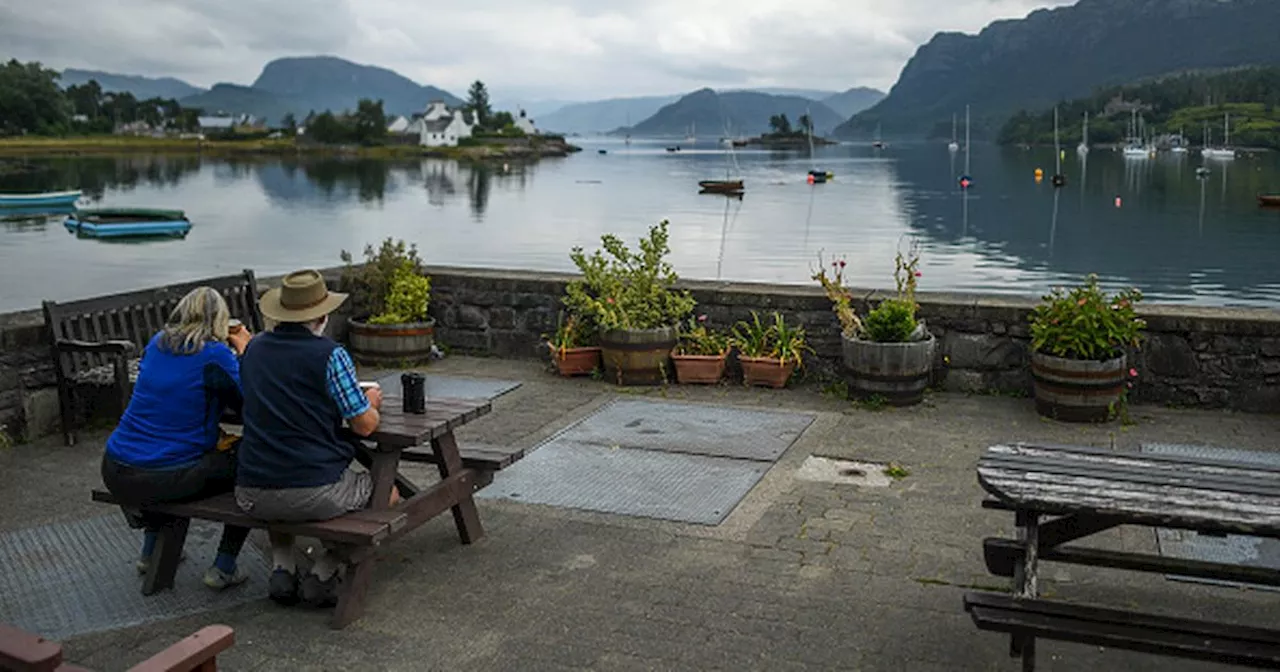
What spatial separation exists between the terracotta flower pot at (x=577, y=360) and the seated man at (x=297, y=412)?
4.77 meters

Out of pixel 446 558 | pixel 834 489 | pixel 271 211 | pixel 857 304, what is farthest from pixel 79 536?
pixel 271 211

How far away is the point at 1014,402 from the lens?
27.8 ft

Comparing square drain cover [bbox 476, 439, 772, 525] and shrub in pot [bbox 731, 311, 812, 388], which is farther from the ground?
shrub in pot [bbox 731, 311, 812, 388]

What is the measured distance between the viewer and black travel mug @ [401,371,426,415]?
A: 513cm

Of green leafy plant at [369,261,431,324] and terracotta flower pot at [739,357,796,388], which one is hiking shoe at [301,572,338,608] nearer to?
terracotta flower pot at [739,357,796,388]

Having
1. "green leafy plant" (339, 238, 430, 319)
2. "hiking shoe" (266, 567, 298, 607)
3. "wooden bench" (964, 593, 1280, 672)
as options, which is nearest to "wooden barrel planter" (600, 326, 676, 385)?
"green leafy plant" (339, 238, 430, 319)

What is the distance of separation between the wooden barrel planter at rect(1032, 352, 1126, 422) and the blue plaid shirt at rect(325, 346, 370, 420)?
16.9ft

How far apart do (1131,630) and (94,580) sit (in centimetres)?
439

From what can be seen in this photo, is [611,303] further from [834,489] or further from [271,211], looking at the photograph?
[271,211]

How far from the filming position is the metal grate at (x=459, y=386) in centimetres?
885

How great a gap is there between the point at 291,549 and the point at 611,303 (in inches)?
187

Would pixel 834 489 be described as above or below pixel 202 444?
below

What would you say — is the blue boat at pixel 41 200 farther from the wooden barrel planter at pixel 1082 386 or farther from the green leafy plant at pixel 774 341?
the wooden barrel planter at pixel 1082 386

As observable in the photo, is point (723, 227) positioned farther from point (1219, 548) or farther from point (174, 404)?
point (174, 404)
